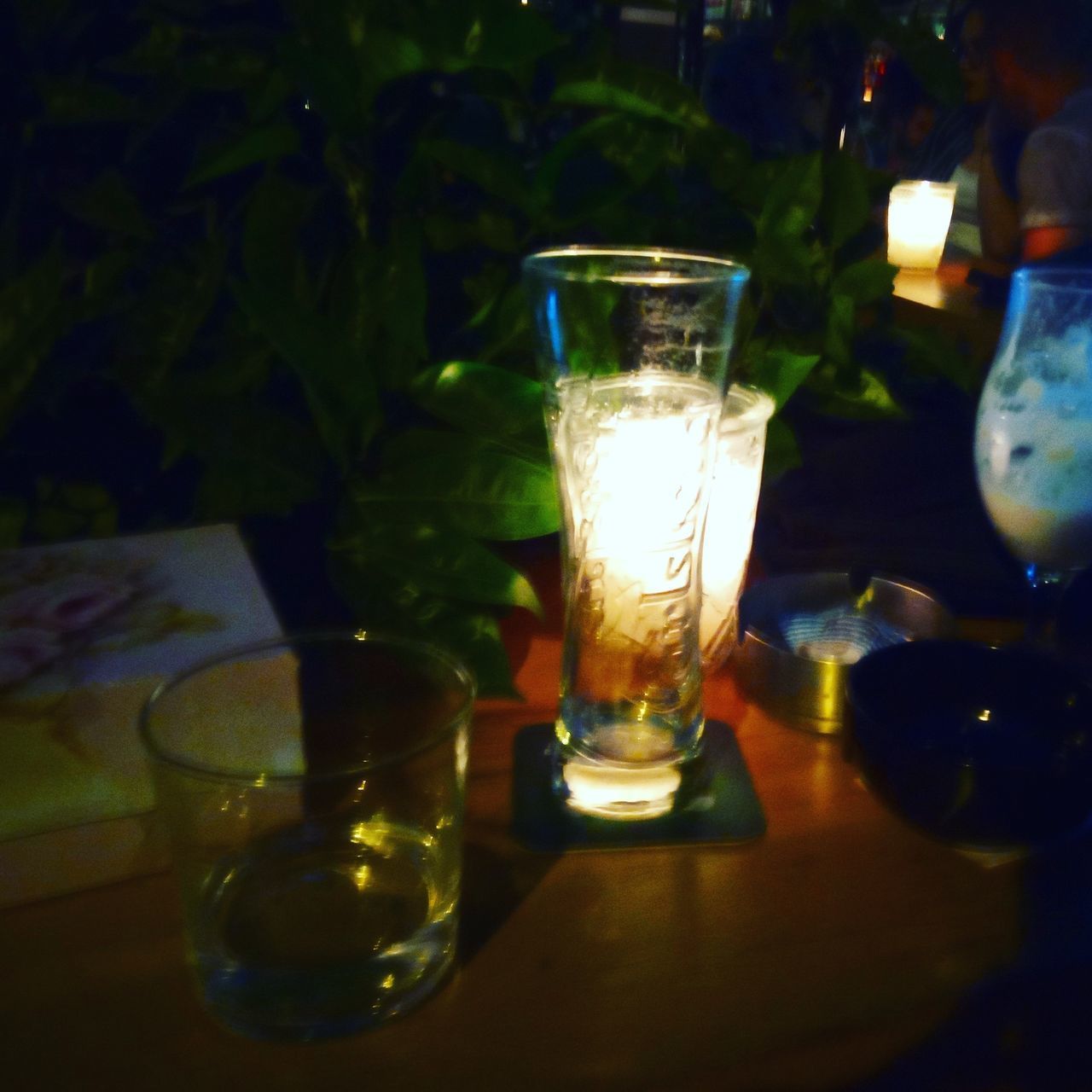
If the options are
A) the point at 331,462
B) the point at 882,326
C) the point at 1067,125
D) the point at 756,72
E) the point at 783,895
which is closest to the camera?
the point at 783,895

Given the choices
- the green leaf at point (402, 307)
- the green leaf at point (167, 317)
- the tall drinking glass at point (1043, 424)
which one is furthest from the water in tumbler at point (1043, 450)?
the green leaf at point (167, 317)

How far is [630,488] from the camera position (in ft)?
1.40

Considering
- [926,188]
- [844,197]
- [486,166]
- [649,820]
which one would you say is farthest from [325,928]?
[926,188]

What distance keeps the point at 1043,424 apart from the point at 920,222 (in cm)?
156

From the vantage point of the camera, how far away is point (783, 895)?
0.40 meters

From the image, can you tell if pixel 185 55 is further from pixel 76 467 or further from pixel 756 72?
pixel 756 72

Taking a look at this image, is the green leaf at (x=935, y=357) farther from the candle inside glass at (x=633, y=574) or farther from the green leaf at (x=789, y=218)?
the candle inside glass at (x=633, y=574)

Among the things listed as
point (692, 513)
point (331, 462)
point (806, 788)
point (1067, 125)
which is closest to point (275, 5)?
point (331, 462)

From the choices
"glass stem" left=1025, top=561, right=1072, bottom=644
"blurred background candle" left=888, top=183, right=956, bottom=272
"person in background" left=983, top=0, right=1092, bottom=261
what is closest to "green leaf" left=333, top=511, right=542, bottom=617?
"glass stem" left=1025, top=561, right=1072, bottom=644

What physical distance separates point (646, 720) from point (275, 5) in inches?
18.1

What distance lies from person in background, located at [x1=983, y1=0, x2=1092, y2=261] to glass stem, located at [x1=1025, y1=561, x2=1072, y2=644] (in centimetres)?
118

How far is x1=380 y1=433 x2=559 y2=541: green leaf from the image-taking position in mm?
470

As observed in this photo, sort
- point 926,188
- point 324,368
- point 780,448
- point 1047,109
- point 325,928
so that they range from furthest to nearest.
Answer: point 1047,109, point 926,188, point 780,448, point 324,368, point 325,928

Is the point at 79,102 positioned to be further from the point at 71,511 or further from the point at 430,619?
the point at 430,619
